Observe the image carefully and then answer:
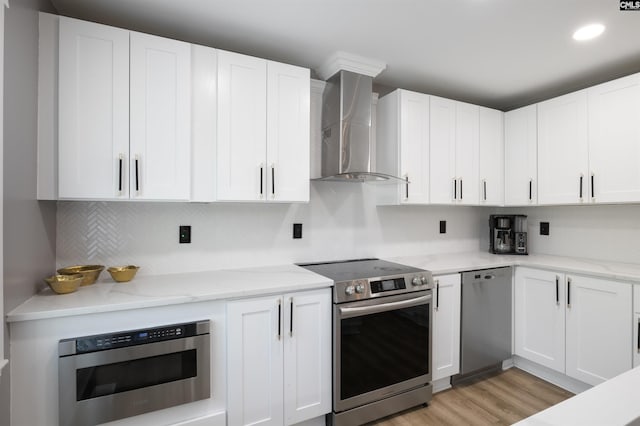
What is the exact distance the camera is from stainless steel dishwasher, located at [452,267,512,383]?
2.44 metres

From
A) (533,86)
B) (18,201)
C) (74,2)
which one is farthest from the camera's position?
(533,86)

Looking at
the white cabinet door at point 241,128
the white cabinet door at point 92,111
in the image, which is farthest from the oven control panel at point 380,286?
the white cabinet door at point 92,111

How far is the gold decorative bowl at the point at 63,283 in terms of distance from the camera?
1526mm

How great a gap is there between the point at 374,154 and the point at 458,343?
1.65 meters

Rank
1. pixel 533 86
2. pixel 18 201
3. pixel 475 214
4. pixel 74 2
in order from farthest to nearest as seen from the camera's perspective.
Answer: pixel 475 214
pixel 533 86
pixel 74 2
pixel 18 201

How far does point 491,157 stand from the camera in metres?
2.99

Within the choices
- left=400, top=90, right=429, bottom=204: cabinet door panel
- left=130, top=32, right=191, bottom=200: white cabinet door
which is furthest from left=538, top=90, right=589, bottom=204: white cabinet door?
left=130, top=32, right=191, bottom=200: white cabinet door

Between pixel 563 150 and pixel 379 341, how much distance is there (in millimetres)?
2180

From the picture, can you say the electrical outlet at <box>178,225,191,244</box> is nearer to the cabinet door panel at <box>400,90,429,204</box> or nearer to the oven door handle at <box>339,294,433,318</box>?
the oven door handle at <box>339,294,433,318</box>

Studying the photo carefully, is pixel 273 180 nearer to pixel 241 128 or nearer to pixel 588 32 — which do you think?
pixel 241 128

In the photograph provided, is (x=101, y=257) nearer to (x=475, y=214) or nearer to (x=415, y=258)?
(x=415, y=258)

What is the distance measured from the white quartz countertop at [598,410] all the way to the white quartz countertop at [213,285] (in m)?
1.30

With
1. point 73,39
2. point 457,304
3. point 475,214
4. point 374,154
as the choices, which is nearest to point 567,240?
point 475,214

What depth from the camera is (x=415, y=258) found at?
9.46 ft
